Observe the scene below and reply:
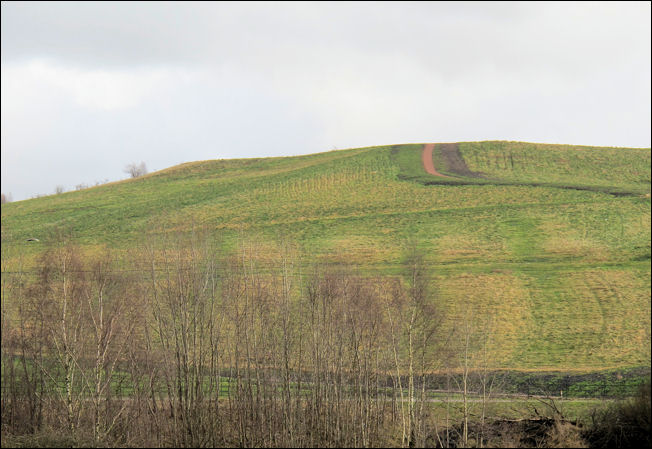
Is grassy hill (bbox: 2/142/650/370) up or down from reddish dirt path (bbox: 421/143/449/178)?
down

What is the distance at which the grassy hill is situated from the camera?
158 feet

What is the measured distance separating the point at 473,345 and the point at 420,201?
3789 cm

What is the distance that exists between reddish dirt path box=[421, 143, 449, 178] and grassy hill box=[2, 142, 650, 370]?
5.00 feet

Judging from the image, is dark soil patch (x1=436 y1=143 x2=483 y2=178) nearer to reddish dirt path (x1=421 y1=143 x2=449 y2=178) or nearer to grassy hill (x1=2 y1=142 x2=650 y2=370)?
grassy hill (x1=2 y1=142 x2=650 y2=370)

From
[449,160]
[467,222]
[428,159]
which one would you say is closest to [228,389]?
[467,222]

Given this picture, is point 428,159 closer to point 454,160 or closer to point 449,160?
point 449,160

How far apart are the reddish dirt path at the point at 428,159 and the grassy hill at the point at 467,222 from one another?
1525 mm

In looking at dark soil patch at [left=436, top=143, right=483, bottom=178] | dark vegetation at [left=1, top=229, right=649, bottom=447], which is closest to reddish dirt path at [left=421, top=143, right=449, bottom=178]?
dark soil patch at [left=436, top=143, right=483, bottom=178]

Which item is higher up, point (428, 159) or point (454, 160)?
point (428, 159)

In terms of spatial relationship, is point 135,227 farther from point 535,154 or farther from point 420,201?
point 535,154

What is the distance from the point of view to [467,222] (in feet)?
231

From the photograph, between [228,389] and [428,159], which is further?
[428,159]

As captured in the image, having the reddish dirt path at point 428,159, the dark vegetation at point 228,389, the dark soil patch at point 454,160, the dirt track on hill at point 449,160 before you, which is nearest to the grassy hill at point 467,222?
the dark soil patch at point 454,160

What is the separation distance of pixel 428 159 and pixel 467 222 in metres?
33.6
